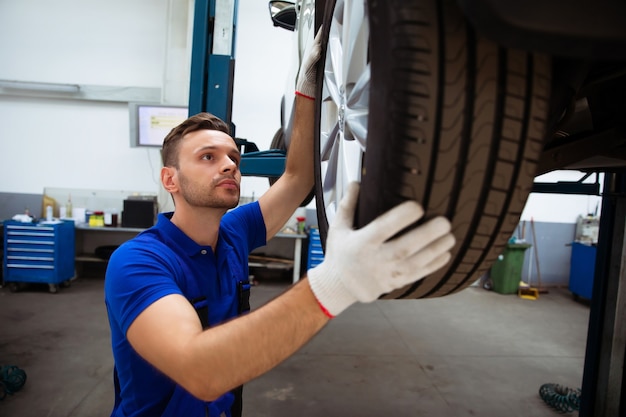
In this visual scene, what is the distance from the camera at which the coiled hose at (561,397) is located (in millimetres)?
2270

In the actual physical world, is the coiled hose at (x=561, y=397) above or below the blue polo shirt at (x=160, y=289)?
below

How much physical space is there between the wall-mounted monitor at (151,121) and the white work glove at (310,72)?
3.63 metres

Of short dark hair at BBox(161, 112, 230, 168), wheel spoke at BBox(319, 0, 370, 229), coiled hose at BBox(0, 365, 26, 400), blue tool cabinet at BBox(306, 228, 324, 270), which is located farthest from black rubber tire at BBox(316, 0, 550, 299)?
blue tool cabinet at BBox(306, 228, 324, 270)

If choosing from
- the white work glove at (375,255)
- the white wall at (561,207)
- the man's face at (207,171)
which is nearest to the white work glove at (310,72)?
the man's face at (207,171)

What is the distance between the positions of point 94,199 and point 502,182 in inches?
211

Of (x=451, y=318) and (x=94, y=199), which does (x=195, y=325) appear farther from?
(x=94, y=199)

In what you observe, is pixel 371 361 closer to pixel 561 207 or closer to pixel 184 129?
pixel 184 129

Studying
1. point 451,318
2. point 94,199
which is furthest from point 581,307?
point 94,199

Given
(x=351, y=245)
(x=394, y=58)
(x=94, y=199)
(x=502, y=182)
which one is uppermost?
(x=394, y=58)

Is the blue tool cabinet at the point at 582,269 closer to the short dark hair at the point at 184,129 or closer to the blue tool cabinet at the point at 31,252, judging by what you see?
the short dark hair at the point at 184,129

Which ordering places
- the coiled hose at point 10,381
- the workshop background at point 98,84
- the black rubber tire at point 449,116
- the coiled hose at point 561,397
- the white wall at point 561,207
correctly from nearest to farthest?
the black rubber tire at point 449,116 → the coiled hose at point 10,381 → the coiled hose at point 561,397 → the workshop background at point 98,84 → the white wall at point 561,207

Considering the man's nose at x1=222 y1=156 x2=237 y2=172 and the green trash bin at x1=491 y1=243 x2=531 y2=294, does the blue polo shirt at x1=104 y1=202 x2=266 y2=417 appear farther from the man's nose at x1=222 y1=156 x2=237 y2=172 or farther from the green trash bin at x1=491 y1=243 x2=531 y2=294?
the green trash bin at x1=491 y1=243 x2=531 y2=294

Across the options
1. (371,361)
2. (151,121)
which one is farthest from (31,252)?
(371,361)

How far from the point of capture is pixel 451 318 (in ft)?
12.3
